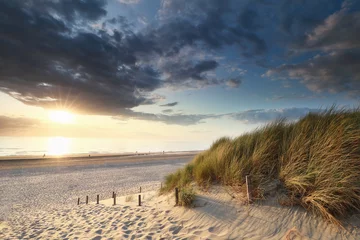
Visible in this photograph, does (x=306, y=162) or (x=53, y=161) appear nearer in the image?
(x=306, y=162)

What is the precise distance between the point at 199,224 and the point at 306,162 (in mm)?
3907

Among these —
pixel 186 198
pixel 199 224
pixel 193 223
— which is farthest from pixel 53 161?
pixel 199 224

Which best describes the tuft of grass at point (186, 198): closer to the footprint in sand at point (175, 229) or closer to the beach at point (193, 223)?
the beach at point (193, 223)

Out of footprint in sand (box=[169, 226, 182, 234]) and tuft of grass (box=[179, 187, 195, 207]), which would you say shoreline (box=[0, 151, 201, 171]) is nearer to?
tuft of grass (box=[179, 187, 195, 207])

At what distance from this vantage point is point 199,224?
6.96 metres

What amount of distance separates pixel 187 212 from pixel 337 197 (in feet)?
15.2

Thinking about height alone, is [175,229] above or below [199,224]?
below

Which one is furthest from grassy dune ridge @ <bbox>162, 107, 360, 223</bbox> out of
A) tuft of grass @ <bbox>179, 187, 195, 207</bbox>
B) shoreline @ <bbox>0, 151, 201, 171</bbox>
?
shoreline @ <bbox>0, 151, 201, 171</bbox>

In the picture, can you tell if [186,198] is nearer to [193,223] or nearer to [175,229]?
[193,223]

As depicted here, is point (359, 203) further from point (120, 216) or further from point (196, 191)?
point (120, 216)

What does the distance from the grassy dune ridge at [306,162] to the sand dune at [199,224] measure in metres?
0.50

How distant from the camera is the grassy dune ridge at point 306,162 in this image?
551 cm

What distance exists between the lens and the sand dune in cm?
557

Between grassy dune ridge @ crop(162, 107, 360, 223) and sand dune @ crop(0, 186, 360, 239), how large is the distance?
496mm
